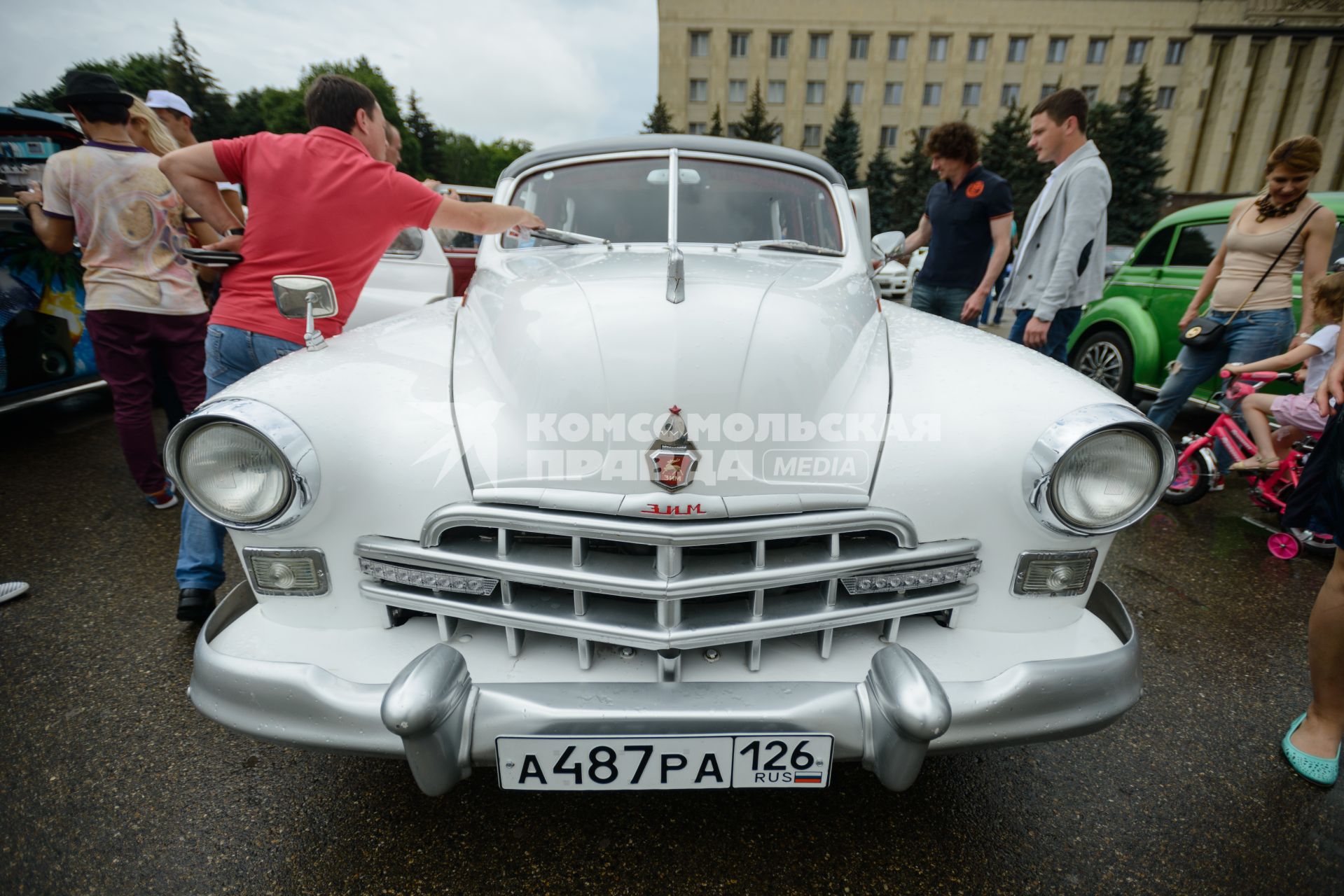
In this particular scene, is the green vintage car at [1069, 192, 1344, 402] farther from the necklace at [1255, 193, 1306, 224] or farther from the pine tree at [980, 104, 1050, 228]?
the pine tree at [980, 104, 1050, 228]

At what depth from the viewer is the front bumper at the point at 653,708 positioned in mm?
1259

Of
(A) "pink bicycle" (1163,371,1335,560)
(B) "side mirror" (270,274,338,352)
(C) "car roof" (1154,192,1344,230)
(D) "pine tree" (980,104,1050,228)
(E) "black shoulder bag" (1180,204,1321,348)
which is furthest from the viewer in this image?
(D) "pine tree" (980,104,1050,228)

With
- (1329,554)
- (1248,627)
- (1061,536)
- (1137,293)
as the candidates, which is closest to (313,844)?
(1061,536)

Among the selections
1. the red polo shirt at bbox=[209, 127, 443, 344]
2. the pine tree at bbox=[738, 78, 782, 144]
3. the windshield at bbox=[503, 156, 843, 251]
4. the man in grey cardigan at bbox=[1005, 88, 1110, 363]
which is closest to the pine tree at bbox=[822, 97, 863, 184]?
the pine tree at bbox=[738, 78, 782, 144]

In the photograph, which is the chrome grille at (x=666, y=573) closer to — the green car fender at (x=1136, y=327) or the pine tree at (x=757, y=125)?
the green car fender at (x=1136, y=327)

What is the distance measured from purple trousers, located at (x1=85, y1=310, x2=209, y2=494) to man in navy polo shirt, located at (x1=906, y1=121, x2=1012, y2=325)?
156 inches

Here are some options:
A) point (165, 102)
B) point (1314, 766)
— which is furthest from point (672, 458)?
point (165, 102)

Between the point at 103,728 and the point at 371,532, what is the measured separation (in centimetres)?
139

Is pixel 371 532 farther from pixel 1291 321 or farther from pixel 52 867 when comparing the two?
pixel 1291 321

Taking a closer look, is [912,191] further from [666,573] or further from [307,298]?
[666,573]

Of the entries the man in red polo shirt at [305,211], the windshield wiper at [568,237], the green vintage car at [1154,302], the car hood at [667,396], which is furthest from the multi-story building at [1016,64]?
the car hood at [667,396]

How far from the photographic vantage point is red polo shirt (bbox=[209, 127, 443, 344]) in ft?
7.06

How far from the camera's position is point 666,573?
4.47ft

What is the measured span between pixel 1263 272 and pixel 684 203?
3428 millimetres
